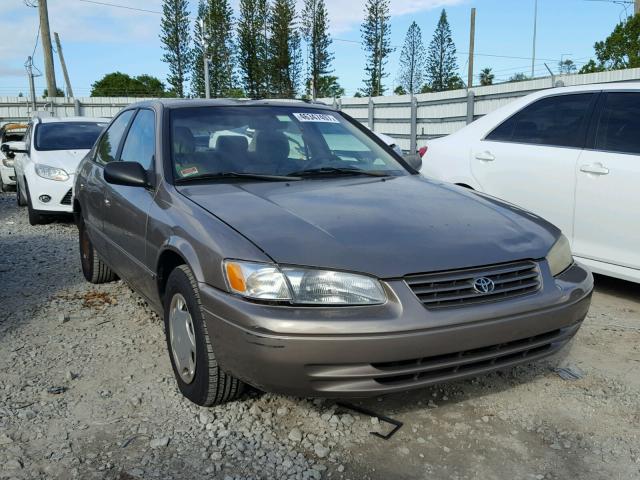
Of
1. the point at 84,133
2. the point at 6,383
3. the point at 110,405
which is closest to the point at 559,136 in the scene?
the point at 110,405

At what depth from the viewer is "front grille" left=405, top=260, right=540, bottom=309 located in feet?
8.12

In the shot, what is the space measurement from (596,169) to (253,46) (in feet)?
156

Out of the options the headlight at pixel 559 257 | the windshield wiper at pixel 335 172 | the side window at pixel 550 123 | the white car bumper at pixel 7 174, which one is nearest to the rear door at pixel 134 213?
the windshield wiper at pixel 335 172

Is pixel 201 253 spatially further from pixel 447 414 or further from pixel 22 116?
pixel 22 116

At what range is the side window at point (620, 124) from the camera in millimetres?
4457

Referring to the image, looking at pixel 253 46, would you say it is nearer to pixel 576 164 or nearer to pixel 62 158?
pixel 62 158

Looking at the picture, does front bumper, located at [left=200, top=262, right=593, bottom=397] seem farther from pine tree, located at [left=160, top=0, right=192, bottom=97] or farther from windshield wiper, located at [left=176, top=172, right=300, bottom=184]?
pine tree, located at [left=160, top=0, right=192, bottom=97]

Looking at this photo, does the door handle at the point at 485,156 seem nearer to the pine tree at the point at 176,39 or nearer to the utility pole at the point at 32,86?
the utility pole at the point at 32,86

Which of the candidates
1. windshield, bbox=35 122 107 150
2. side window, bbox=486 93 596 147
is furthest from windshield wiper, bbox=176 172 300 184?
windshield, bbox=35 122 107 150

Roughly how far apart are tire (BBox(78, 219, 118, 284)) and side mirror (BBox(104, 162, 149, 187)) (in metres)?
1.79

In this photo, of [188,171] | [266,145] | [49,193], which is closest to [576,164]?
[266,145]

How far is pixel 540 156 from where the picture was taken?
4930mm

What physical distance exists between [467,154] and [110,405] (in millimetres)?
3741

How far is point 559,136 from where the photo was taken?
194 inches
